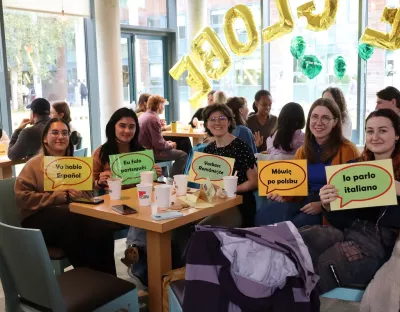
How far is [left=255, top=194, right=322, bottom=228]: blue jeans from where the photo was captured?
264 centimetres

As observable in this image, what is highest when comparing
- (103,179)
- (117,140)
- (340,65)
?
(340,65)

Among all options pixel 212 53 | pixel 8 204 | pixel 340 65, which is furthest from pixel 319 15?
pixel 8 204

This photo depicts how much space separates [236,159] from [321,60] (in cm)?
483

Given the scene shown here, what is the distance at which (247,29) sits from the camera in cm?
601

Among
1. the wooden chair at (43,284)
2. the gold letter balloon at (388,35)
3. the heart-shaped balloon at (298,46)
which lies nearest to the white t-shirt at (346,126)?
the gold letter balloon at (388,35)

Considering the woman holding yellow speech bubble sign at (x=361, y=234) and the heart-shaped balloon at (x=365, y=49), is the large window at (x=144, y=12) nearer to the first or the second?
the heart-shaped balloon at (x=365, y=49)

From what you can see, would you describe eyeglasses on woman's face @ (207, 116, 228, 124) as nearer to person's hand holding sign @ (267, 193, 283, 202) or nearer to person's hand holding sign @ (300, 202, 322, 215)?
person's hand holding sign @ (267, 193, 283, 202)

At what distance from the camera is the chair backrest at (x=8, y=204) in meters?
2.67

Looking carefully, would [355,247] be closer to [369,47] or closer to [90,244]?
[90,244]

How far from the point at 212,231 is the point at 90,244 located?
51.5 inches

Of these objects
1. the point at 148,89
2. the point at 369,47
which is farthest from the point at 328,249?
the point at 148,89

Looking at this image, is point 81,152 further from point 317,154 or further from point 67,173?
point 317,154

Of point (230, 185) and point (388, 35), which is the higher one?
point (388, 35)

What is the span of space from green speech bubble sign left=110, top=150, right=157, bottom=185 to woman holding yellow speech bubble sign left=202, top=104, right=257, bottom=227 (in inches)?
20.0
